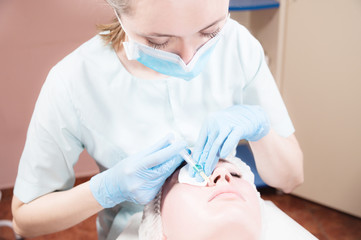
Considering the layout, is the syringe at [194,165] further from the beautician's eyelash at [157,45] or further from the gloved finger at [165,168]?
the beautician's eyelash at [157,45]

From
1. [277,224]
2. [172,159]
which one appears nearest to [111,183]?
[172,159]

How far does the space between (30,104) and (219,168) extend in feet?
6.17

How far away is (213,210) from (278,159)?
40 centimetres

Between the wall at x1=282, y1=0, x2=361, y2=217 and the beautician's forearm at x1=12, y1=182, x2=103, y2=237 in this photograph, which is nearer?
the beautician's forearm at x1=12, y1=182, x2=103, y2=237

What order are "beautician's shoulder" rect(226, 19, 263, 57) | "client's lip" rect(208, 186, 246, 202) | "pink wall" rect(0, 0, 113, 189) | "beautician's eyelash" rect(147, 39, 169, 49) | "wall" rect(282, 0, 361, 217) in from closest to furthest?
"beautician's eyelash" rect(147, 39, 169, 49) < "client's lip" rect(208, 186, 246, 202) < "beautician's shoulder" rect(226, 19, 263, 57) < "wall" rect(282, 0, 361, 217) < "pink wall" rect(0, 0, 113, 189)

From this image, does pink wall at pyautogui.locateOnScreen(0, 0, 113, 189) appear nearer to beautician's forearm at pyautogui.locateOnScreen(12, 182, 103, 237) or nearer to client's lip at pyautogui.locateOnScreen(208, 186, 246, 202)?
beautician's forearm at pyautogui.locateOnScreen(12, 182, 103, 237)

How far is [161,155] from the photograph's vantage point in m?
1.03

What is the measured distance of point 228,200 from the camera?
3.44ft

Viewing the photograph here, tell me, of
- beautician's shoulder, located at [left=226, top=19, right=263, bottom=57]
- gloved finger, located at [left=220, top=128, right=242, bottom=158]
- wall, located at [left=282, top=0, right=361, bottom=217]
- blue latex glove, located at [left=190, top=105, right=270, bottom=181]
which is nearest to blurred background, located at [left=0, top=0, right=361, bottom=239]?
wall, located at [left=282, top=0, right=361, bottom=217]

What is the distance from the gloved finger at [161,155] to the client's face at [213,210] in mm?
129

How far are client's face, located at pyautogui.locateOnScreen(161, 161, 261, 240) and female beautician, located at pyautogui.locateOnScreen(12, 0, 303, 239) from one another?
66mm

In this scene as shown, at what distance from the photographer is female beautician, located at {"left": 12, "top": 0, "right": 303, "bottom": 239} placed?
3.46ft

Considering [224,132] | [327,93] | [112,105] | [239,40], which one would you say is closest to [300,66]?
[327,93]

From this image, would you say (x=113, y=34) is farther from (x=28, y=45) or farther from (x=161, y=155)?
(x=28, y=45)
